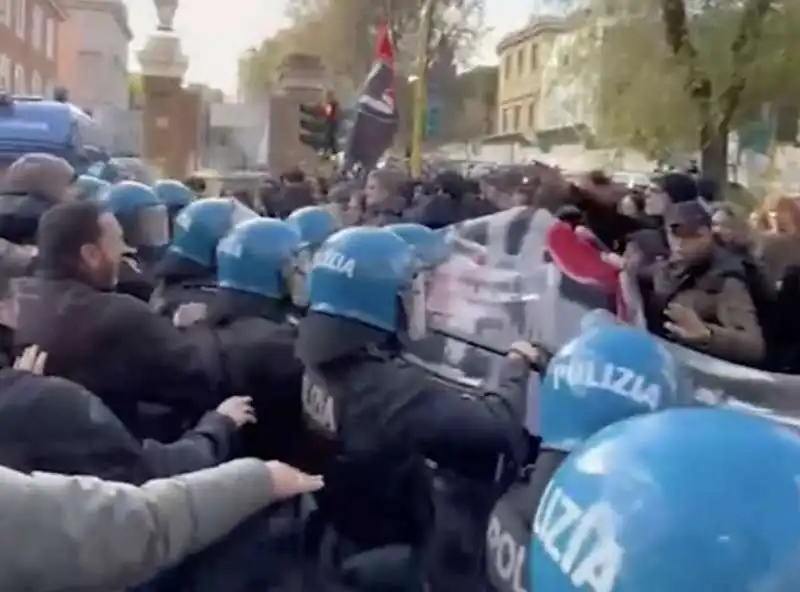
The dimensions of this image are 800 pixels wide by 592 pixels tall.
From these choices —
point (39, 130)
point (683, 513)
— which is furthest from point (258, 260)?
point (39, 130)

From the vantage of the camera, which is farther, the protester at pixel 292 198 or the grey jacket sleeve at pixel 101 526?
the protester at pixel 292 198

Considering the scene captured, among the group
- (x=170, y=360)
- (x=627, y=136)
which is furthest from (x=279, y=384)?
(x=627, y=136)

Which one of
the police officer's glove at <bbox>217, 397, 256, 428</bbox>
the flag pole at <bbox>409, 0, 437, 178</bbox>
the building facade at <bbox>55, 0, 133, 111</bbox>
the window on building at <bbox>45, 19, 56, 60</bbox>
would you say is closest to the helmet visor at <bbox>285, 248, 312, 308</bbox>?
the police officer's glove at <bbox>217, 397, 256, 428</bbox>

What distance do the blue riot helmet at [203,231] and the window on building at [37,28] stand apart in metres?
51.9

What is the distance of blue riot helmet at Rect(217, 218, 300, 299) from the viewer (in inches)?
196

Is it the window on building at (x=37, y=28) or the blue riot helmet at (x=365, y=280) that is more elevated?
the window on building at (x=37, y=28)

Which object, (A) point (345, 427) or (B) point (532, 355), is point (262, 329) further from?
(B) point (532, 355)

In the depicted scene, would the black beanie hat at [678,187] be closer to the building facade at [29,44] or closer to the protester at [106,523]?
the protester at [106,523]

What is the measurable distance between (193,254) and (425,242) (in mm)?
975

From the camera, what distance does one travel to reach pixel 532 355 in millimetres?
3992

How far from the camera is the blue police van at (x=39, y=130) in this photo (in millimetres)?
13070

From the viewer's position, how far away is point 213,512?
2684 millimetres

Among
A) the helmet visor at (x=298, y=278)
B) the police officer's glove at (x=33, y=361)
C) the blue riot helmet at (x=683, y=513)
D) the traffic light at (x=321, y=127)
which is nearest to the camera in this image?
the blue riot helmet at (x=683, y=513)

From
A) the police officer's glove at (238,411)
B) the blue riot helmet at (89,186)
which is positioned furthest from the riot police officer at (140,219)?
the police officer's glove at (238,411)
